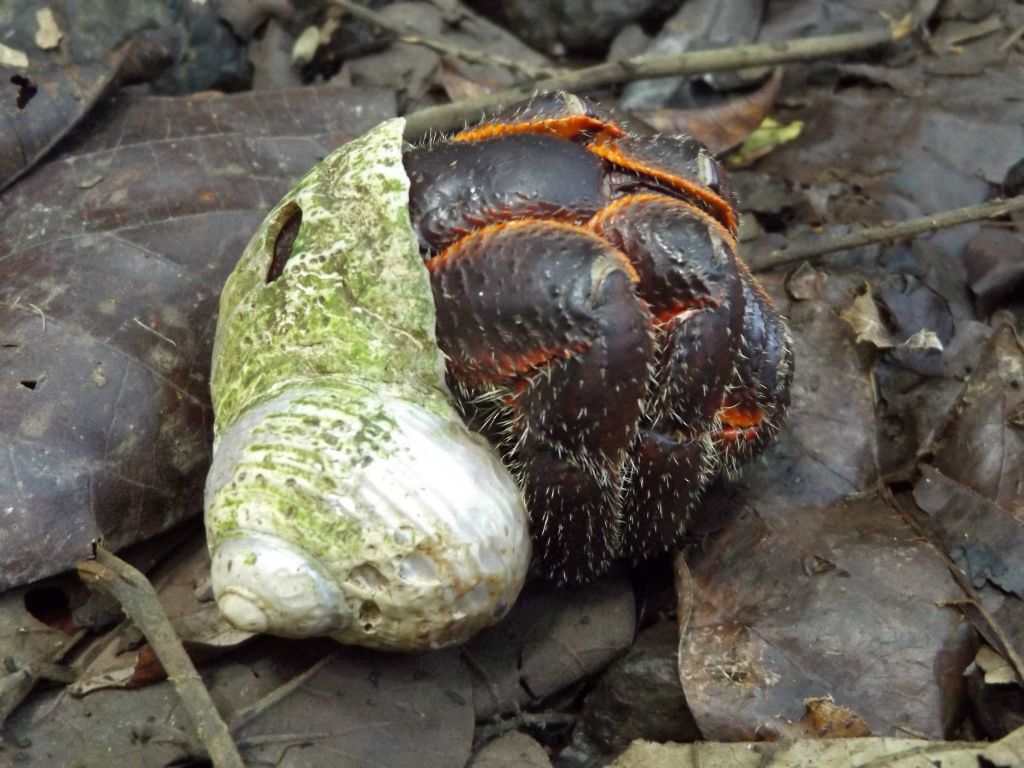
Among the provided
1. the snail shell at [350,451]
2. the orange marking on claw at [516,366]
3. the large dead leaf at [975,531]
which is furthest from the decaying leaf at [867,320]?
the snail shell at [350,451]

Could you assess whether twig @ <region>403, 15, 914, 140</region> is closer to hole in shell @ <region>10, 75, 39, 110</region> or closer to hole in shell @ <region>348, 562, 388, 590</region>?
hole in shell @ <region>10, 75, 39, 110</region>

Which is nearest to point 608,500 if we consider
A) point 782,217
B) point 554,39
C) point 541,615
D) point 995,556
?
point 541,615

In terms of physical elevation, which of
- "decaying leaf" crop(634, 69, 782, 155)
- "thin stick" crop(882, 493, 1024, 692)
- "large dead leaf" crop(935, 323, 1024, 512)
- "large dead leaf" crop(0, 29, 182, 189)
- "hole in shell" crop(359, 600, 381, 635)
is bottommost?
"thin stick" crop(882, 493, 1024, 692)

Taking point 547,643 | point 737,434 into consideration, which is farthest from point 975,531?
point 547,643

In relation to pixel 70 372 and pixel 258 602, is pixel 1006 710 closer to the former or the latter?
pixel 258 602

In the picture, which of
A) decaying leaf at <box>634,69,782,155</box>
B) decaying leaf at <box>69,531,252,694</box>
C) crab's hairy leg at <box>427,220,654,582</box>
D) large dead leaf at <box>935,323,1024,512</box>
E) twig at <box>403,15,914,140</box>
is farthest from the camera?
decaying leaf at <box>634,69,782,155</box>

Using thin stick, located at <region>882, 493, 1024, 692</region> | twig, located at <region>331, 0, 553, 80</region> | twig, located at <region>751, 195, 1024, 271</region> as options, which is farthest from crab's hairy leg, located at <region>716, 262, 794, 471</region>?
A: twig, located at <region>331, 0, 553, 80</region>
